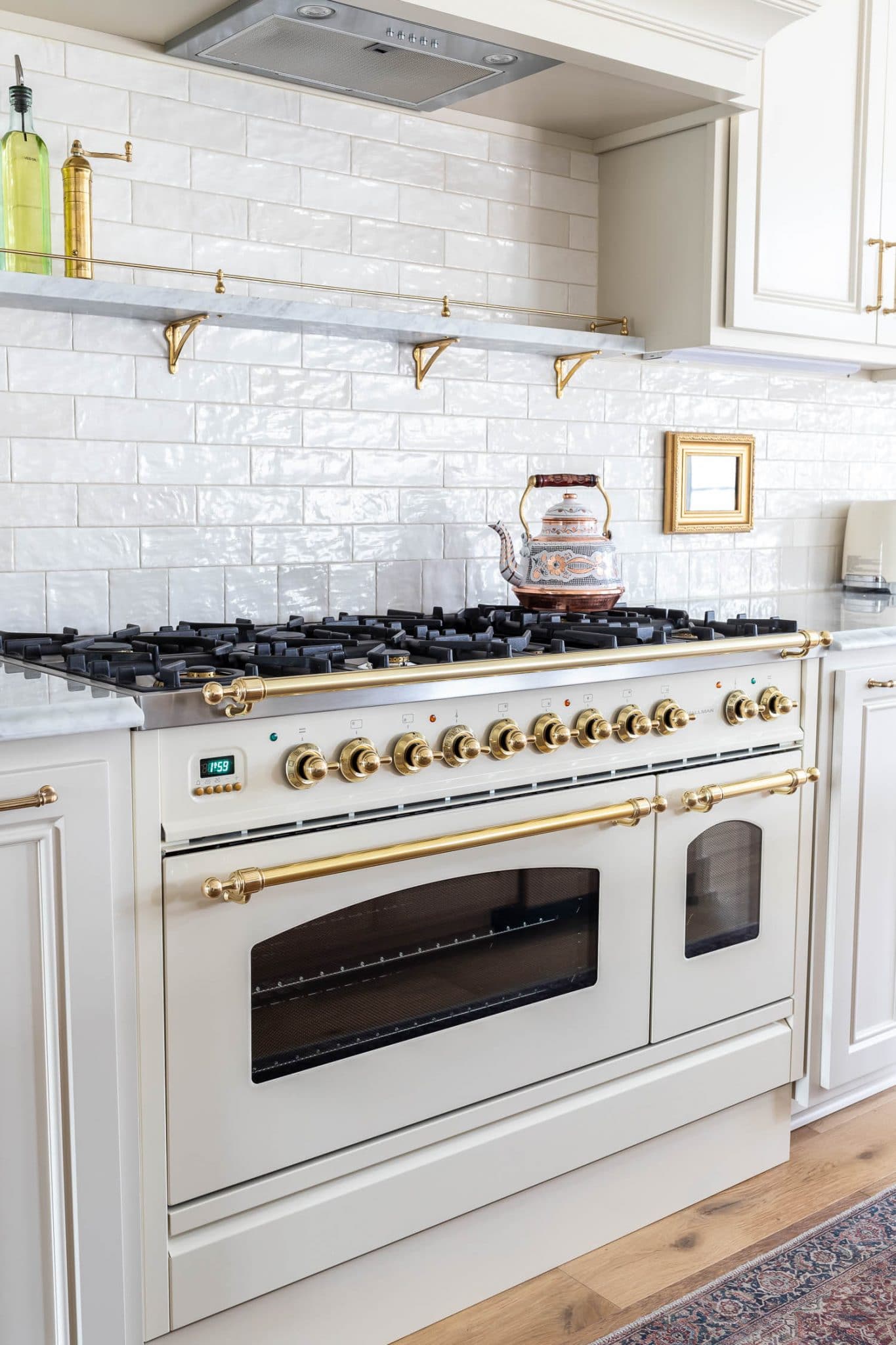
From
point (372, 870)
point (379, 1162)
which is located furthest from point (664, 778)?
point (379, 1162)

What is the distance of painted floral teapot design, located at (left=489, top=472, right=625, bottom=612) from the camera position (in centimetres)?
233

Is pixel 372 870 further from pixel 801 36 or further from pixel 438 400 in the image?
pixel 801 36

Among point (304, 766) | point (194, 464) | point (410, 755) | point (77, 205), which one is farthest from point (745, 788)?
point (77, 205)

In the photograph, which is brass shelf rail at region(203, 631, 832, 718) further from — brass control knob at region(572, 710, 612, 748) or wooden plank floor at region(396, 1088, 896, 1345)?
wooden plank floor at region(396, 1088, 896, 1345)

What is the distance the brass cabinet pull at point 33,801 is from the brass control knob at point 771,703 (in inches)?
49.2

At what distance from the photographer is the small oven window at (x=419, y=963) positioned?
5.39 feet

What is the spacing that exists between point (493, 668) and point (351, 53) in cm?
110

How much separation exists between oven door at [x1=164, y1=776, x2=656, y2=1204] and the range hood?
3.95ft

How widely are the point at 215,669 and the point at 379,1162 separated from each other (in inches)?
28.7

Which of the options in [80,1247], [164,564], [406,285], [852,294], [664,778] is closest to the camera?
[80,1247]

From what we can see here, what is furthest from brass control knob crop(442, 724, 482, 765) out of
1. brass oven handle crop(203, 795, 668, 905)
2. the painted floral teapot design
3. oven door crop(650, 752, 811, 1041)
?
the painted floral teapot design

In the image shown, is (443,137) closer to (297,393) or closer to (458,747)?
(297,393)

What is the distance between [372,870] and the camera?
170cm

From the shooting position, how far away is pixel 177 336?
2145mm
